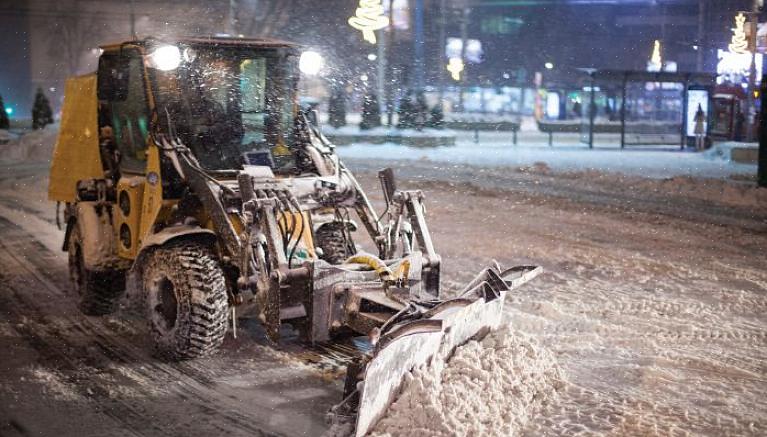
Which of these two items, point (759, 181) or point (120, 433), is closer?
point (120, 433)

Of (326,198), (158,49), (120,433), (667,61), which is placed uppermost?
(667,61)

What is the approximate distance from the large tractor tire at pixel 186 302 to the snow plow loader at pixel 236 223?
1cm

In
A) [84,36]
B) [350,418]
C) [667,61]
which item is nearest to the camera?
[350,418]

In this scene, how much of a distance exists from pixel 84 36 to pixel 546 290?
188 feet

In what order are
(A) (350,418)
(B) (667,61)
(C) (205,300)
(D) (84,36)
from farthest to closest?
1. (B) (667,61)
2. (D) (84,36)
3. (C) (205,300)
4. (A) (350,418)

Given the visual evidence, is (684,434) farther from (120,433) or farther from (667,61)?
(667,61)

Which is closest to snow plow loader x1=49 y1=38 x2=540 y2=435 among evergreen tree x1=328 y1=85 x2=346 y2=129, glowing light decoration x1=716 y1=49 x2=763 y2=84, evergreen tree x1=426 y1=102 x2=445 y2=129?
evergreen tree x1=328 y1=85 x2=346 y2=129

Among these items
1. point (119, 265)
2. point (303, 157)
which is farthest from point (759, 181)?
point (119, 265)

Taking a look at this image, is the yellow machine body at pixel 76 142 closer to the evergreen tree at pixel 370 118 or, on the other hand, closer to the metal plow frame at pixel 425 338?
the metal plow frame at pixel 425 338

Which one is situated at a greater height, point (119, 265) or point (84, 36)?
point (84, 36)

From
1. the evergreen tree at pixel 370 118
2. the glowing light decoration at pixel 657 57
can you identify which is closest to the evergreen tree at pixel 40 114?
the evergreen tree at pixel 370 118

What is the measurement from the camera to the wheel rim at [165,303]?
672cm

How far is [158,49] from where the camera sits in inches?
273

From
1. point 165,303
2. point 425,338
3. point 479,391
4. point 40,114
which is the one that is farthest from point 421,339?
point 40,114
